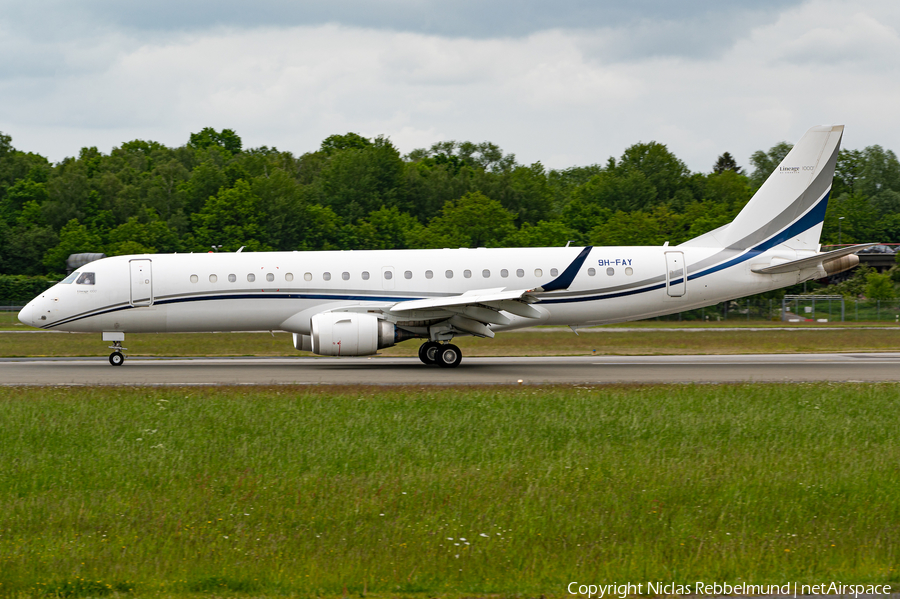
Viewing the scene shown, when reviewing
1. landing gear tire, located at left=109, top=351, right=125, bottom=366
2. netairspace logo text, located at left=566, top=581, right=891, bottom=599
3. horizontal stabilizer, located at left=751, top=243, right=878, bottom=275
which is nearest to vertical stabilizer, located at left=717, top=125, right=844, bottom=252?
horizontal stabilizer, located at left=751, top=243, right=878, bottom=275

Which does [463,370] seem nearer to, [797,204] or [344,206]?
[797,204]

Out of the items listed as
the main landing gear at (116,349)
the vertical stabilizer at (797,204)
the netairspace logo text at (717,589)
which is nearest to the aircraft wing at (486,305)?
the vertical stabilizer at (797,204)

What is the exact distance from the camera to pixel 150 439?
41.0 ft

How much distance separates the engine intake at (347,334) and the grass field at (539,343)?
7.49 metres

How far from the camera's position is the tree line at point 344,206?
74.7 metres

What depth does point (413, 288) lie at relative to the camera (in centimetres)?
2439

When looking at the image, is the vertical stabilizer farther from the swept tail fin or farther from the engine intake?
the engine intake

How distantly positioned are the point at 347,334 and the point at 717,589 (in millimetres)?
16427

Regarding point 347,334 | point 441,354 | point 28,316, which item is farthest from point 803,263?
point 28,316

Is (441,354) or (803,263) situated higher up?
(803,263)

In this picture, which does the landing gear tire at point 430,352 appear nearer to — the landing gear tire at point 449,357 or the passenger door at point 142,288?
the landing gear tire at point 449,357

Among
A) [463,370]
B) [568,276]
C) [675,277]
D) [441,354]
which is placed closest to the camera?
[463,370]

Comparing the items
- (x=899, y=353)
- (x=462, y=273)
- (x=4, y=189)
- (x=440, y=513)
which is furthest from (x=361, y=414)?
(x=4, y=189)

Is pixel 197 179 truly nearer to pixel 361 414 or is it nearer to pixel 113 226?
pixel 113 226
